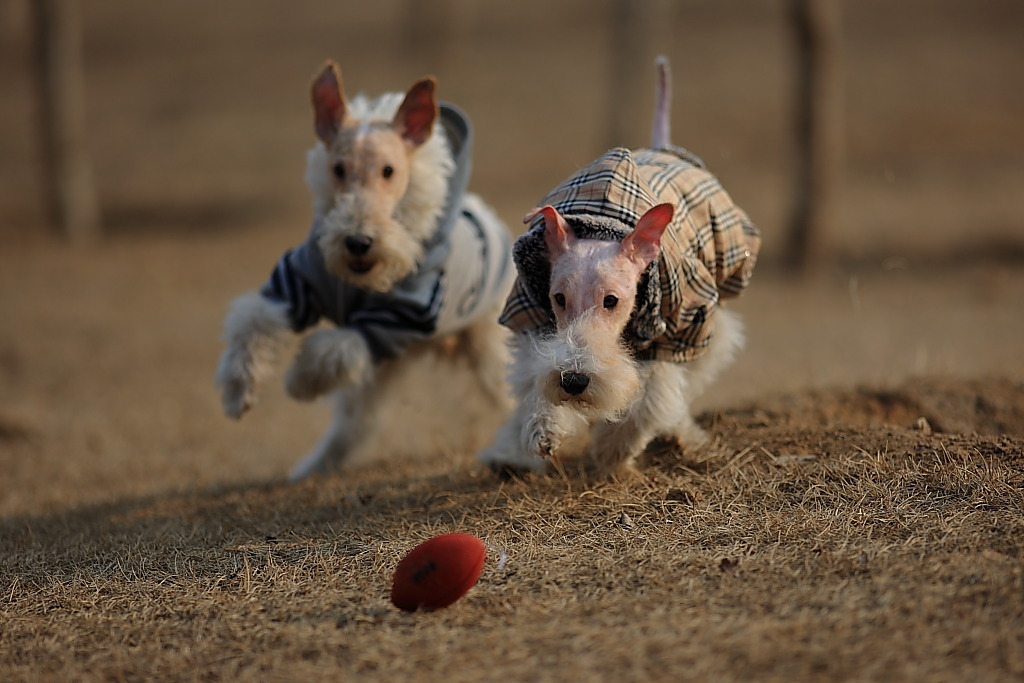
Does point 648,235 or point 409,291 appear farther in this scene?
point 409,291

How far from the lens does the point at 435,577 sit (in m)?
3.34

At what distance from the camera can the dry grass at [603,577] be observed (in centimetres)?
296

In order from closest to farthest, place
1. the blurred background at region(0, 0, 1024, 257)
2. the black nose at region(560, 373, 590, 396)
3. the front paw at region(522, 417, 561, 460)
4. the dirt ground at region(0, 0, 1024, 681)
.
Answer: the dirt ground at region(0, 0, 1024, 681), the black nose at region(560, 373, 590, 396), the front paw at region(522, 417, 561, 460), the blurred background at region(0, 0, 1024, 257)

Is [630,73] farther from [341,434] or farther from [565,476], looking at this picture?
[565,476]

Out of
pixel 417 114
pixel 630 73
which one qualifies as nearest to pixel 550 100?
pixel 630 73

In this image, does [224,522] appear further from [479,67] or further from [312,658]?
[479,67]

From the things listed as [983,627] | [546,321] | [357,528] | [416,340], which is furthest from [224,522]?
[983,627]

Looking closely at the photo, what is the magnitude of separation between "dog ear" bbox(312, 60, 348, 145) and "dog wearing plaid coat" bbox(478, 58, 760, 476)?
1554 millimetres

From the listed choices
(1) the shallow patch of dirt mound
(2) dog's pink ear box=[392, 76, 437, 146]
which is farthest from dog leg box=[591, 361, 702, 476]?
(2) dog's pink ear box=[392, 76, 437, 146]

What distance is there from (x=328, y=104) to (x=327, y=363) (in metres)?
1.37

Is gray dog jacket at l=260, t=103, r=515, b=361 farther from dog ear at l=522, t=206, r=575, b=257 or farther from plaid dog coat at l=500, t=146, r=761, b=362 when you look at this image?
dog ear at l=522, t=206, r=575, b=257

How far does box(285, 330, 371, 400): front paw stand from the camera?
5305 millimetres

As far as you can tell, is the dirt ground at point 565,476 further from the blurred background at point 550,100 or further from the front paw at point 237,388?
the front paw at point 237,388

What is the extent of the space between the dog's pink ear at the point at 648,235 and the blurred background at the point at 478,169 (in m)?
2.84
